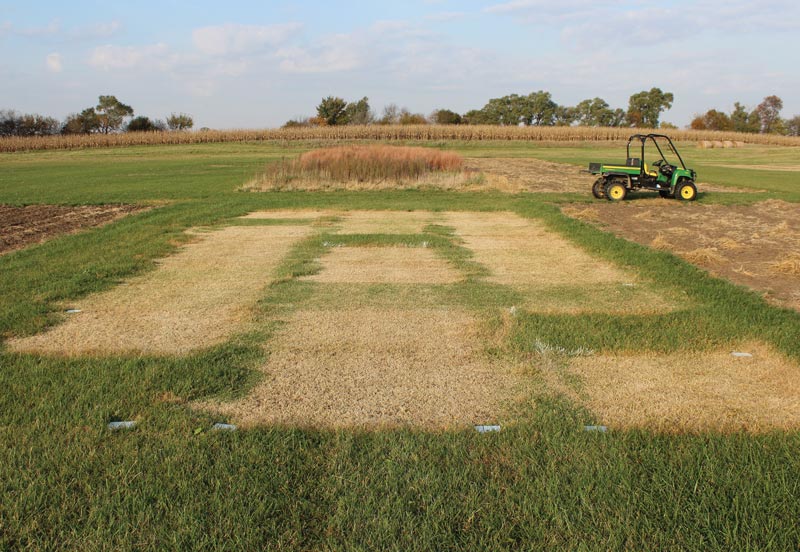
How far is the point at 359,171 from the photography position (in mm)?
21156

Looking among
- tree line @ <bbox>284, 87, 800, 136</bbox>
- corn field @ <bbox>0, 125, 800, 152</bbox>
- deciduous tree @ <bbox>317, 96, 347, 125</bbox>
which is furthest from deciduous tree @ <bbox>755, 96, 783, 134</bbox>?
deciduous tree @ <bbox>317, 96, 347, 125</bbox>

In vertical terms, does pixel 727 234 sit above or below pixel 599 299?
above

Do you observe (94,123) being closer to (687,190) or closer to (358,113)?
(358,113)

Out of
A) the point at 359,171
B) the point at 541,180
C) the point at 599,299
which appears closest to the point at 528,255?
the point at 599,299

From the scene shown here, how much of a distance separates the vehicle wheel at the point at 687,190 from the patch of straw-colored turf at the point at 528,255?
5412mm

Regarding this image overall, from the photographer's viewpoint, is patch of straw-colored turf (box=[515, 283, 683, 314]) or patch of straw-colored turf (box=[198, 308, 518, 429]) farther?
patch of straw-colored turf (box=[515, 283, 683, 314])

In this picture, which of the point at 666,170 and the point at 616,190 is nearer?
the point at 666,170

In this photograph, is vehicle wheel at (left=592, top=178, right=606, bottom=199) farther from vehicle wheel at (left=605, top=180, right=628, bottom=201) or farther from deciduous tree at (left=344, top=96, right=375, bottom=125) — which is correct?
deciduous tree at (left=344, top=96, right=375, bottom=125)

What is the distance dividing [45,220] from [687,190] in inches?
629

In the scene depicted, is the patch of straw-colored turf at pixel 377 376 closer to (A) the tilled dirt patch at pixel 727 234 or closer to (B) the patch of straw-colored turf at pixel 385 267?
(B) the patch of straw-colored turf at pixel 385 267

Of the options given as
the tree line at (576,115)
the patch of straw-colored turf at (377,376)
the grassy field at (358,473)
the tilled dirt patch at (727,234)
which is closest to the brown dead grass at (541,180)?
the tilled dirt patch at (727,234)

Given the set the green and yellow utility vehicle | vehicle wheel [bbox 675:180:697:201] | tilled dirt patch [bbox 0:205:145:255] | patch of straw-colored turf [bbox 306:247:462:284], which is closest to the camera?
patch of straw-colored turf [bbox 306:247:462:284]

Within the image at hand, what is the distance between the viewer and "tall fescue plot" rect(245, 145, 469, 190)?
805 inches

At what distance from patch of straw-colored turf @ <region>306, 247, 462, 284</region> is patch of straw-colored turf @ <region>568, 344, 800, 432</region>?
3.23 m
